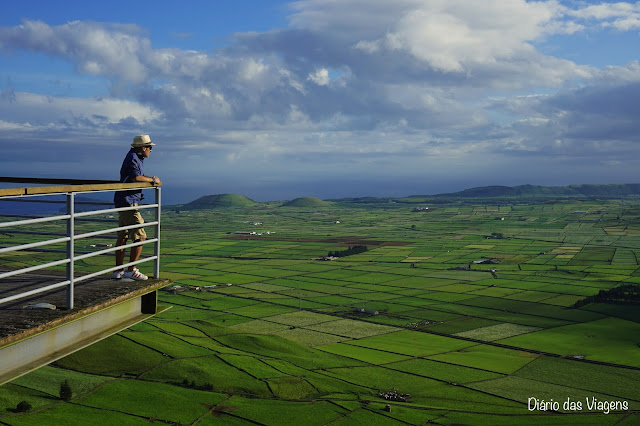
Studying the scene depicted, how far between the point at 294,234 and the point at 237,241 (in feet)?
87.7

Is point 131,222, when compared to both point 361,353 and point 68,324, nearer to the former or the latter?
point 68,324

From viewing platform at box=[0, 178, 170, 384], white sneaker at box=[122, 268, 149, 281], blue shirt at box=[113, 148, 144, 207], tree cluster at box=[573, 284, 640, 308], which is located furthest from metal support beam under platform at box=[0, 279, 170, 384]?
tree cluster at box=[573, 284, 640, 308]

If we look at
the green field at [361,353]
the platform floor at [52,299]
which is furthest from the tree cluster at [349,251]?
the platform floor at [52,299]

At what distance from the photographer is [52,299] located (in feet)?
34.2

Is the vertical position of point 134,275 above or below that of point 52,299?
above

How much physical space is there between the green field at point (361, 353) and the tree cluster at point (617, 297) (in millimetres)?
1884

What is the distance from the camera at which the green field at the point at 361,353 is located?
47.1m

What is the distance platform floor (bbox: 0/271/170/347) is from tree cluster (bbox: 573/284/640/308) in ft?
271

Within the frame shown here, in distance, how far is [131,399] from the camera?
47.7m

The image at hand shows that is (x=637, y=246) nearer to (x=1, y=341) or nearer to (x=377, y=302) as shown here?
(x=377, y=302)

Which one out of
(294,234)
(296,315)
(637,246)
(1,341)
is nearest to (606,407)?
(296,315)

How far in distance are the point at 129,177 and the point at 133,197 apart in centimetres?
42

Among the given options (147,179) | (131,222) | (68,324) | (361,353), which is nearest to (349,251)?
(361,353)

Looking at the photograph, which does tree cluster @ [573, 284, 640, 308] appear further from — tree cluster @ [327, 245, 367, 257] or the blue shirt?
the blue shirt
